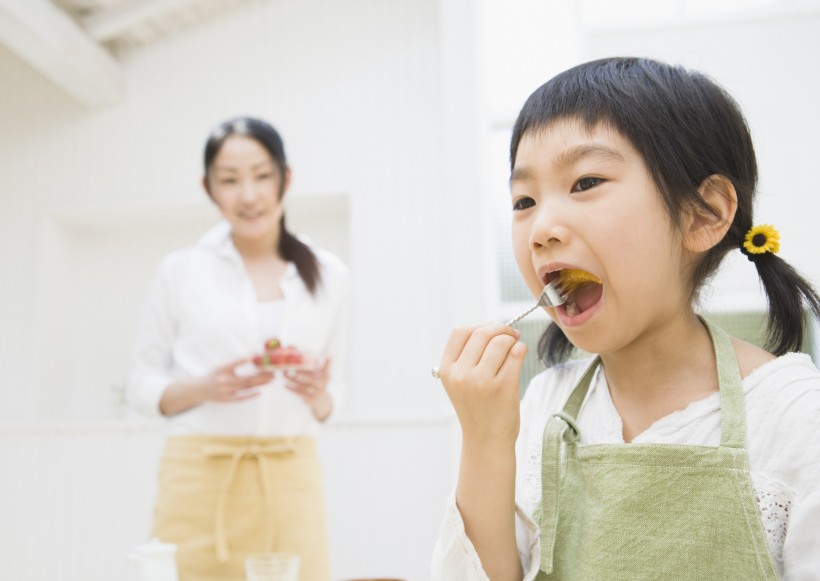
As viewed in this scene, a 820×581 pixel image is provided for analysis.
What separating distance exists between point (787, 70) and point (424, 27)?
6.15 feet

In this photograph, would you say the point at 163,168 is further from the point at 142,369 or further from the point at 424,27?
the point at 142,369

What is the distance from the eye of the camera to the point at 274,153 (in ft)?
6.75

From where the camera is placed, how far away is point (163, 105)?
4.42m

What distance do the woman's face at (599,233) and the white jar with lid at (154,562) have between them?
632 millimetres

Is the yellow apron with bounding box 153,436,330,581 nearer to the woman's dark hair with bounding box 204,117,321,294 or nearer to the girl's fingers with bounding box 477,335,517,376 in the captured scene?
the woman's dark hair with bounding box 204,117,321,294

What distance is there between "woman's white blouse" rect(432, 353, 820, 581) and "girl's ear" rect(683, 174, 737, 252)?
15cm

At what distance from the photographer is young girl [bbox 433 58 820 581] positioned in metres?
0.70

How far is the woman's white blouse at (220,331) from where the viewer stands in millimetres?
1838

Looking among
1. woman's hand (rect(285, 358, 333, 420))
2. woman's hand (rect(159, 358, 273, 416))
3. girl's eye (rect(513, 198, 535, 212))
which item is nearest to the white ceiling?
woman's hand (rect(159, 358, 273, 416))

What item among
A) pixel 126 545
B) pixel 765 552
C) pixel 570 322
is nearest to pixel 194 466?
pixel 570 322

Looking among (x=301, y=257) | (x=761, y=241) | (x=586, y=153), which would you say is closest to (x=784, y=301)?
(x=761, y=241)

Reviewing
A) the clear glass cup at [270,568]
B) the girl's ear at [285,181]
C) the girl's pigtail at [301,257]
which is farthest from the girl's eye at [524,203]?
the girl's ear at [285,181]

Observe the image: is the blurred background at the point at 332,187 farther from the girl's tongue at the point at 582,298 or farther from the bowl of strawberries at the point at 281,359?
the girl's tongue at the point at 582,298

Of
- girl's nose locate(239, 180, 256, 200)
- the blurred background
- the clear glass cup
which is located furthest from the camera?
the blurred background
